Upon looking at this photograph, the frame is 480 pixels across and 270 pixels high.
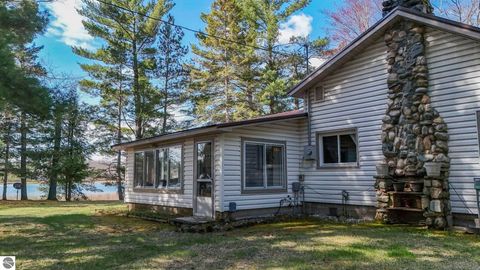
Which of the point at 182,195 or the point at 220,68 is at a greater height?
the point at 220,68

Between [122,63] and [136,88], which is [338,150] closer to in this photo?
[136,88]

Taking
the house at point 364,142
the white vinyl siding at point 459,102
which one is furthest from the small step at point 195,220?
the white vinyl siding at point 459,102

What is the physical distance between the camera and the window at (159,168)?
10.8 metres

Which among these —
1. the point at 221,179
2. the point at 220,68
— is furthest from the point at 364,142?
the point at 220,68

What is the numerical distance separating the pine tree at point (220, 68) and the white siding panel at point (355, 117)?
1402cm

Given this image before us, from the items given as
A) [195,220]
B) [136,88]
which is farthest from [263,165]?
[136,88]

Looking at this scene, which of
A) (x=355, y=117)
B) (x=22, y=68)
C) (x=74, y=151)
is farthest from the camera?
(x=74, y=151)

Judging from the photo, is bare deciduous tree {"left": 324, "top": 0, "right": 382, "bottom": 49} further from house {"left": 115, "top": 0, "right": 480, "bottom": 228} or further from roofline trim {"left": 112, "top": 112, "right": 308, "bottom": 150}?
roofline trim {"left": 112, "top": 112, "right": 308, "bottom": 150}

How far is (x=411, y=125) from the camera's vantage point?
858cm

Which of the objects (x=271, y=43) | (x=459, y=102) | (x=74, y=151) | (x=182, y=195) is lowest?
(x=182, y=195)

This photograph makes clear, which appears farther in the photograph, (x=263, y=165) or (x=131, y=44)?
(x=131, y=44)

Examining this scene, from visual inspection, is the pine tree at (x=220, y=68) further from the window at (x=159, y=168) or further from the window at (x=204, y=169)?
the window at (x=204, y=169)

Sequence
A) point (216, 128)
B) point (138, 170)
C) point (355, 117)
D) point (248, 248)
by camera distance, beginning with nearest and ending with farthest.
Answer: point (248, 248)
point (216, 128)
point (355, 117)
point (138, 170)

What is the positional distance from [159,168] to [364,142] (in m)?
6.18
